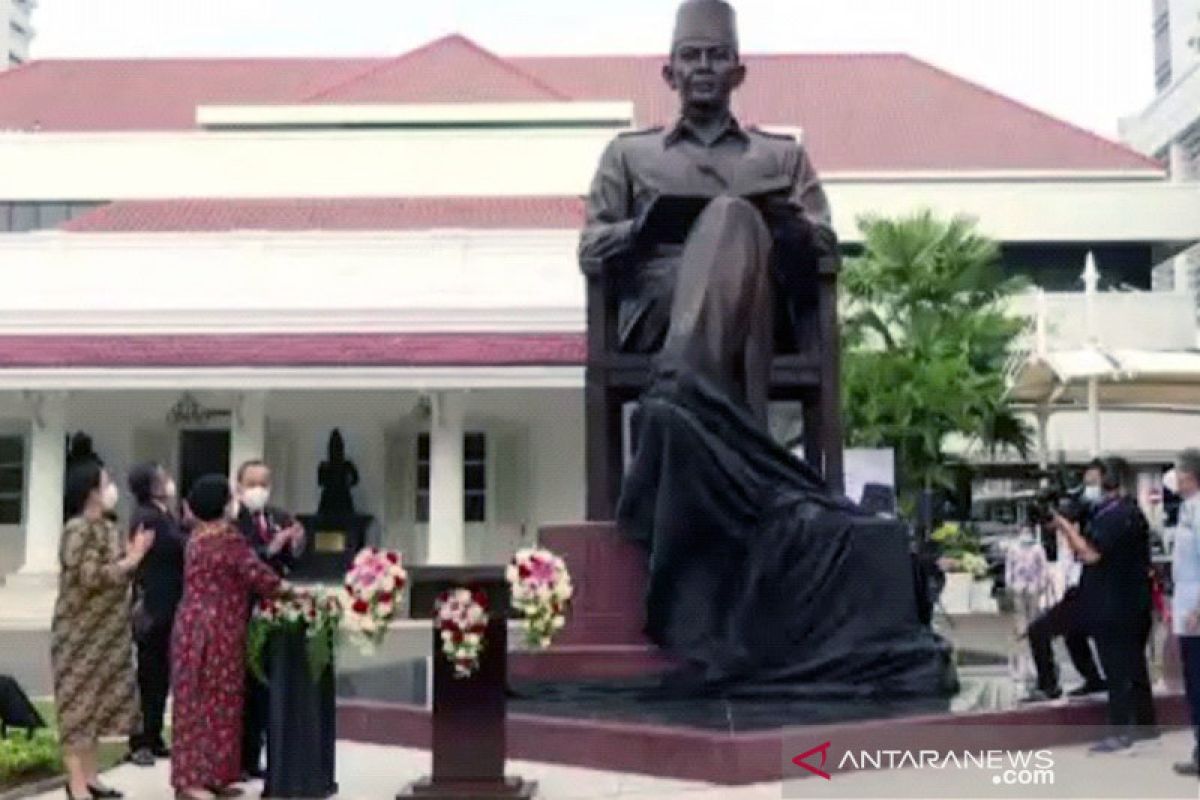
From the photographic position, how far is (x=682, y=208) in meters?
9.88

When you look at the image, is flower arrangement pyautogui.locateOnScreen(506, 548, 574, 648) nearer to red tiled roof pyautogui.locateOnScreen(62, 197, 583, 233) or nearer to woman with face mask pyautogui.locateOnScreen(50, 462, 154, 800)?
woman with face mask pyautogui.locateOnScreen(50, 462, 154, 800)

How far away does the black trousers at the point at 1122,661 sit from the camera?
835 centimetres

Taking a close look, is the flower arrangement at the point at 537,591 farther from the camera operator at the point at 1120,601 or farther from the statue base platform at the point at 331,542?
the statue base platform at the point at 331,542

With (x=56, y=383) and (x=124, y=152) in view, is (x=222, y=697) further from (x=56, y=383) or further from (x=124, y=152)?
(x=124, y=152)

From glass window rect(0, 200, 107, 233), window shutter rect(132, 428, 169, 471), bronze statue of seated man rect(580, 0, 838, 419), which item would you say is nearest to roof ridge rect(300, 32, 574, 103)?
glass window rect(0, 200, 107, 233)

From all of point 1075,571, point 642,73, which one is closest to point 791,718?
point 1075,571

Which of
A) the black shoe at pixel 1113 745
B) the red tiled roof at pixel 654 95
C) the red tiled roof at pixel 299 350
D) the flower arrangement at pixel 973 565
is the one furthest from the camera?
the red tiled roof at pixel 654 95

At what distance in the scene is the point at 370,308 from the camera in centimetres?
2662

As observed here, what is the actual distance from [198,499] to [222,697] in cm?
89

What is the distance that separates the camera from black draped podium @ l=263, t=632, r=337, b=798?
7.00 meters

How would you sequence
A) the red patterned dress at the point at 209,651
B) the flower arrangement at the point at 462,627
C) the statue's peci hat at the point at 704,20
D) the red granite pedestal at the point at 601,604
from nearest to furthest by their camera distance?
1. the flower arrangement at the point at 462,627
2. the red patterned dress at the point at 209,651
3. the red granite pedestal at the point at 601,604
4. the statue's peci hat at the point at 704,20

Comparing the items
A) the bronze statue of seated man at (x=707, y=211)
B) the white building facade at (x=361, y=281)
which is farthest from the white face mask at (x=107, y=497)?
the white building facade at (x=361, y=281)

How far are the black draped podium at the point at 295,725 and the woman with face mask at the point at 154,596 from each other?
55.8 inches

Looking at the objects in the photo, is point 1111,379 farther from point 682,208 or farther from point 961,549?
point 682,208
